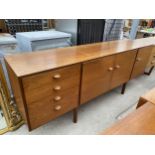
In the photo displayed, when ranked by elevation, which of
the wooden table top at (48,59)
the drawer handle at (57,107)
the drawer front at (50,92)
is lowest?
the drawer handle at (57,107)

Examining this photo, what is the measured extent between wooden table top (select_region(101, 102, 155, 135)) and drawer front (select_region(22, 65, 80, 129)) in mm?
581

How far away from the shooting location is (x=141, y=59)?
2.03 m

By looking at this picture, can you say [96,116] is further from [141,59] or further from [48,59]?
[141,59]

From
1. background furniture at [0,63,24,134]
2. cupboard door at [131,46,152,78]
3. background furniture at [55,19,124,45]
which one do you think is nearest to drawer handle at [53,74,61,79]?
background furniture at [0,63,24,134]

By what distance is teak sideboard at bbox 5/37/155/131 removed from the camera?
1009 millimetres

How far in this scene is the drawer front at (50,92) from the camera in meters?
1.01

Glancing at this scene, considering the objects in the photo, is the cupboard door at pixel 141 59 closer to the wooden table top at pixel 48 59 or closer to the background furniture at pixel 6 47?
the wooden table top at pixel 48 59

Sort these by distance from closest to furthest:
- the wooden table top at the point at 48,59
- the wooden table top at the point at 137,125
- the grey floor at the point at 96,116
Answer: the wooden table top at the point at 137,125
the wooden table top at the point at 48,59
the grey floor at the point at 96,116

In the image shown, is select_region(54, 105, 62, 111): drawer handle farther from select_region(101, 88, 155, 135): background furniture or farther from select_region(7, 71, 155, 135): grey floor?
select_region(101, 88, 155, 135): background furniture

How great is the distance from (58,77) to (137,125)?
2.22ft

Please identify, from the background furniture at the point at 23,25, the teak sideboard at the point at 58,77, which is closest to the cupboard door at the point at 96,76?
the teak sideboard at the point at 58,77

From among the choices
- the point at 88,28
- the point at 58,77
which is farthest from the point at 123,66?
the point at 58,77

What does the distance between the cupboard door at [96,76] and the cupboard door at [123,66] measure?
0.11 metres

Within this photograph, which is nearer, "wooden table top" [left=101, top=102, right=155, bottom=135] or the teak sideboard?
"wooden table top" [left=101, top=102, right=155, bottom=135]
